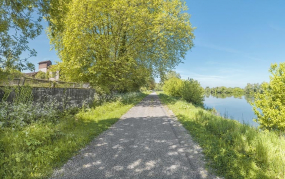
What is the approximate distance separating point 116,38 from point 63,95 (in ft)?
32.1

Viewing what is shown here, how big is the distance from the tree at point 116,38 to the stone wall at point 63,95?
126 inches

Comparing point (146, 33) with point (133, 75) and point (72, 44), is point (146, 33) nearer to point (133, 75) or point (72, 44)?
point (133, 75)

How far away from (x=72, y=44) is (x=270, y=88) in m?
16.2

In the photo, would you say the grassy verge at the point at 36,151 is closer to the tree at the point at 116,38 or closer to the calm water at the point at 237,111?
the calm water at the point at 237,111

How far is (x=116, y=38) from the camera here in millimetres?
16750

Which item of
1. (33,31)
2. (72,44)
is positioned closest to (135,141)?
(33,31)

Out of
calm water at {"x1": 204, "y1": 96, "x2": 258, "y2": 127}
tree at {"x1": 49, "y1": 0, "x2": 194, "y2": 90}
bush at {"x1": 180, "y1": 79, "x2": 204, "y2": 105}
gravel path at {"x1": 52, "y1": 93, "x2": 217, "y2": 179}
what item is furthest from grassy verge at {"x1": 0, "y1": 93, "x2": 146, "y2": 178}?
bush at {"x1": 180, "y1": 79, "x2": 204, "y2": 105}

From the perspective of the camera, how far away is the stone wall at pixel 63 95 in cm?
741

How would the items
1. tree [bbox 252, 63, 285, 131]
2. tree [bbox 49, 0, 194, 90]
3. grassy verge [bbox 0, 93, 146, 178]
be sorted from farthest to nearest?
1. tree [bbox 49, 0, 194, 90]
2. tree [bbox 252, 63, 285, 131]
3. grassy verge [bbox 0, 93, 146, 178]

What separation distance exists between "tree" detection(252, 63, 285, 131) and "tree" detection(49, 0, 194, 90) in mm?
10910

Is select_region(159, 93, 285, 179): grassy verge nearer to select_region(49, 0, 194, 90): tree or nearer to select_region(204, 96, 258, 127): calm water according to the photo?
select_region(204, 96, 258, 127): calm water

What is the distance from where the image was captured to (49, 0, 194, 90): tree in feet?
47.7

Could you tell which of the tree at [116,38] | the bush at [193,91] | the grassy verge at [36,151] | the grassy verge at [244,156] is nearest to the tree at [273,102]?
the grassy verge at [244,156]

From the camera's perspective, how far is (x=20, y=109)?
5.97 meters
